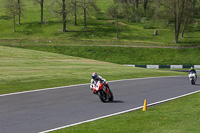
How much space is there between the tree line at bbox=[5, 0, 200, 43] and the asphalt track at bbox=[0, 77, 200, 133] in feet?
177

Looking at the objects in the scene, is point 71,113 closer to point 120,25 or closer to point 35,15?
point 120,25

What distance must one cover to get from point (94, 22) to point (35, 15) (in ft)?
67.9

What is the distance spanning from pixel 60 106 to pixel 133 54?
47.4 meters

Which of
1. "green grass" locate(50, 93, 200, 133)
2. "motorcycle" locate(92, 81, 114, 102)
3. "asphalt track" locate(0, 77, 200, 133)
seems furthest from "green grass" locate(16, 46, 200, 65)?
"green grass" locate(50, 93, 200, 133)

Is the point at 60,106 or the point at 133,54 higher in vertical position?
the point at 60,106

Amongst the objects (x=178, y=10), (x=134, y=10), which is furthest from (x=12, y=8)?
(x=178, y=10)

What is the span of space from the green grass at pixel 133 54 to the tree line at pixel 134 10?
36.5ft

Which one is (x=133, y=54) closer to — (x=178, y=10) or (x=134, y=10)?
(x=178, y=10)

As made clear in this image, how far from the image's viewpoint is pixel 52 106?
1452 cm

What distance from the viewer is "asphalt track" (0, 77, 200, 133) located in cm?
1109

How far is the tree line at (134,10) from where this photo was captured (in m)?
72.7

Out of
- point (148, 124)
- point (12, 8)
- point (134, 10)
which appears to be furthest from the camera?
point (134, 10)

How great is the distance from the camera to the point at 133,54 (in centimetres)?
6106

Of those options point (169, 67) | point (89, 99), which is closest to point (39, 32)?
point (169, 67)
